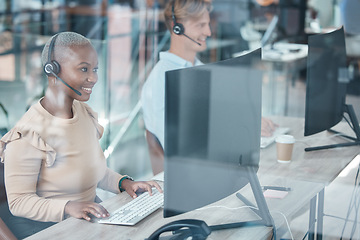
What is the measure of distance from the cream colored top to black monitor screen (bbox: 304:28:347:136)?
2.80 feet

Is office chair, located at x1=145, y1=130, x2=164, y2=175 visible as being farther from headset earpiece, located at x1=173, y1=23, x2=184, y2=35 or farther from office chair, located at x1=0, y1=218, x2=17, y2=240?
office chair, located at x1=0, y1=218, x2=17, y2=240

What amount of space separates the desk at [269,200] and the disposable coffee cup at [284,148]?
27mm

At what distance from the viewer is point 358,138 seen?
2.42 m

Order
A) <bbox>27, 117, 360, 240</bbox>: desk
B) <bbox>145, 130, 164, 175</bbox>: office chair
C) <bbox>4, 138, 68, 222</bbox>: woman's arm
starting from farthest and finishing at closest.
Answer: <bbox>145, 130, 164, 175</bbox>: office chair → <bbox>4, 138, 68, 222</bbox>: woman's arm → <bbox>27, 117, 360, 240</bbox>: desk

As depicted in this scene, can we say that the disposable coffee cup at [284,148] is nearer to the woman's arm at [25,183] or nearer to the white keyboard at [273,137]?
the white keyboard at [273,137]

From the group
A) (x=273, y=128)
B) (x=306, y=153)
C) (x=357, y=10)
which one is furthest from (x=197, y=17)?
(x=357, y=10)

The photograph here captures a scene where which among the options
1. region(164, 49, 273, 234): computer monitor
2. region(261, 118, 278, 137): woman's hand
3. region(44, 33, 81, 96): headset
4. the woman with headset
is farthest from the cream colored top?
region(261, 118, 278, 137): woman's hand

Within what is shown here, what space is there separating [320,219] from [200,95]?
1281 mm

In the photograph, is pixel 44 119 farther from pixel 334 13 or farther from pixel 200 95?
pixel 334 13

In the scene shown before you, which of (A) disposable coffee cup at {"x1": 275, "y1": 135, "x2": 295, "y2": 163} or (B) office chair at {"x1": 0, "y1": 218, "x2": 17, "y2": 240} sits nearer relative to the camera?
(B) office chair at {"x1": 0, "y1": 218, "x2": 17, "y2": 240}

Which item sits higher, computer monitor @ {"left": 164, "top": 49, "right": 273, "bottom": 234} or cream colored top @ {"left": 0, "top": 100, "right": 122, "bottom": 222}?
computer monitor @ {"left": 164, "top": 49, "right": 273, "bottom": 234}

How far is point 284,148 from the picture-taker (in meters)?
2.14

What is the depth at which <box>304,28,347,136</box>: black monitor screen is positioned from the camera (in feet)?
7.27

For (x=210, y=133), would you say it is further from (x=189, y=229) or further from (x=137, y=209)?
(x=137, y=209)
